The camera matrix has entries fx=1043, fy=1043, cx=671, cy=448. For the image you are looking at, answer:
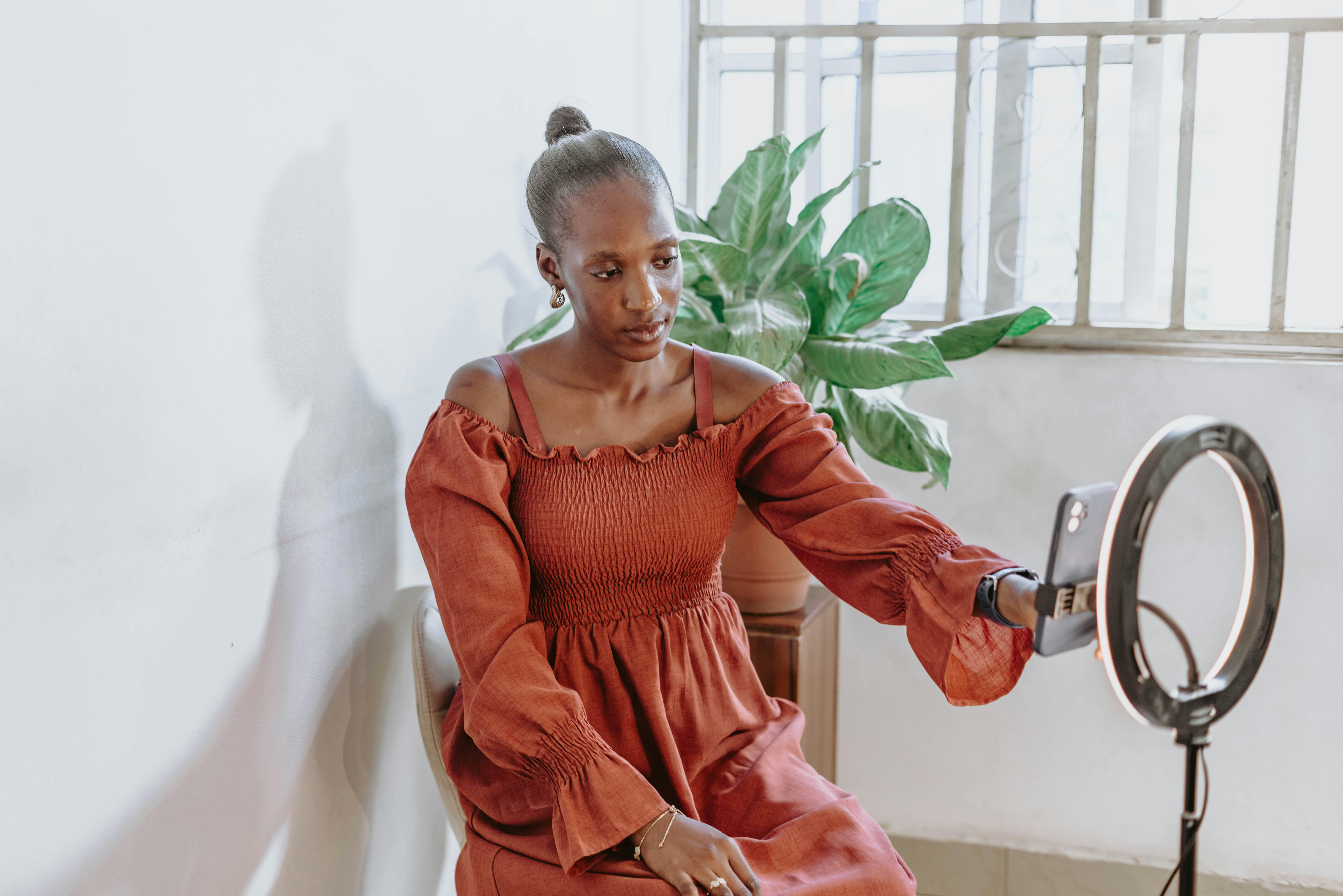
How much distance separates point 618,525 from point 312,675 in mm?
376

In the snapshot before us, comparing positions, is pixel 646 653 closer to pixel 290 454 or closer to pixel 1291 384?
pixel 290 454

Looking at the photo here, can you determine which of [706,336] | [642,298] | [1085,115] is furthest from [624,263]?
[1085,115]

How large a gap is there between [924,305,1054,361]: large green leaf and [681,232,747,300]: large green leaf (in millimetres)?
330

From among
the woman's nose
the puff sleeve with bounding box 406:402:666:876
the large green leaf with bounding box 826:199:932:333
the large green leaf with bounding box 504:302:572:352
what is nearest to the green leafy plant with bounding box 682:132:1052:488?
the large green leaf with bounding box 826:199:932:333

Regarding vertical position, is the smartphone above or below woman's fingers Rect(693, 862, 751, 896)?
above

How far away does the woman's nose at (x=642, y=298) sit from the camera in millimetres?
1156

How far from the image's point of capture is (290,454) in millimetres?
1092

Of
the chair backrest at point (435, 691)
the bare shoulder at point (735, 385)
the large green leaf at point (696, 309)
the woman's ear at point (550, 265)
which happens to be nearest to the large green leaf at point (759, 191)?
the large green leaf at point (696, 309)

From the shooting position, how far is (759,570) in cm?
176

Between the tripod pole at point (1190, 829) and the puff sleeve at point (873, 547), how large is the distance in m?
0.27

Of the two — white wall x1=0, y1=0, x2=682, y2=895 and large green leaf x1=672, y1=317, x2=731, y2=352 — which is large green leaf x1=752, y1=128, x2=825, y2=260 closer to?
large green leaf x1=672, y1=317, x2=731, y2=352

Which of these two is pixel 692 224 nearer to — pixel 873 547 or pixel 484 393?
pixel 484 393

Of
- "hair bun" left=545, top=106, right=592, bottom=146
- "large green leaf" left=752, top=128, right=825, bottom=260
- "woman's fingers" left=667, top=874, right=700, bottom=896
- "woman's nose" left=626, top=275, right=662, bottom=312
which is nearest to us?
"woman's fingers" left=667, top=874, right=700, bottom=896

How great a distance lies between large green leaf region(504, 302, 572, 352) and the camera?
4.99 ft
